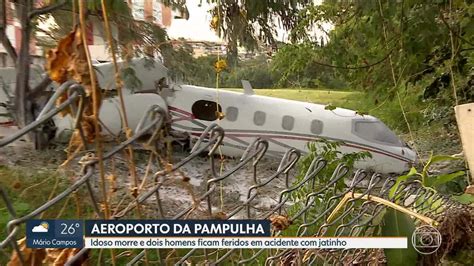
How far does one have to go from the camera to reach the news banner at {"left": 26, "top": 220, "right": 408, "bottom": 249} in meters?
0.80

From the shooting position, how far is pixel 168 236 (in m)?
0.92

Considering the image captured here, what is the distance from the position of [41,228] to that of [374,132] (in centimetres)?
707

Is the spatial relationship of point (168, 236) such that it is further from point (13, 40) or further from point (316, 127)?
point (316, 127)

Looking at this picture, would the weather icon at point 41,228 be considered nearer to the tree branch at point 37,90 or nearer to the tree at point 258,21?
the tree at point 258,21

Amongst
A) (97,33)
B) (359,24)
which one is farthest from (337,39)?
(97,33)

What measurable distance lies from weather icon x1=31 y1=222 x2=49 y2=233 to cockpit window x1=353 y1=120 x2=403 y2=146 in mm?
7001

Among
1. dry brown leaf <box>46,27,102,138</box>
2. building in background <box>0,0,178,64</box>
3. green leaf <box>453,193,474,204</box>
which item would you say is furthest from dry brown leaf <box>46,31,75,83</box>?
building in background <box>0,0,178,64</box>

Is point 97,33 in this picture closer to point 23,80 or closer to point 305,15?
point 305,15

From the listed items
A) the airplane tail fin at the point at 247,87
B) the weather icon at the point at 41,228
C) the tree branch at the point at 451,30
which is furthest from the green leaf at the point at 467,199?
the airplane tail fin at the point at 247,87

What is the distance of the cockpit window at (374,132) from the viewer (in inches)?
297

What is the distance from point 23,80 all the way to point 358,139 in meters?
4.13

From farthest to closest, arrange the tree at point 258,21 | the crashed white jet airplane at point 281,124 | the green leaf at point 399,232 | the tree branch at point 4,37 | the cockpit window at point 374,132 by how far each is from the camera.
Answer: the cockpit window at point 374,132, the crashed white jet airplane at point 281,124, the tree branch at point 4,37, the tree at point 258,21, the green leaf at point 399,232

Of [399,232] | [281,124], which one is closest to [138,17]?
[281,124]

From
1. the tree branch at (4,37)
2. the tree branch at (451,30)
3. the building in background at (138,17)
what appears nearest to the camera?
the tree branch at (451,30)
